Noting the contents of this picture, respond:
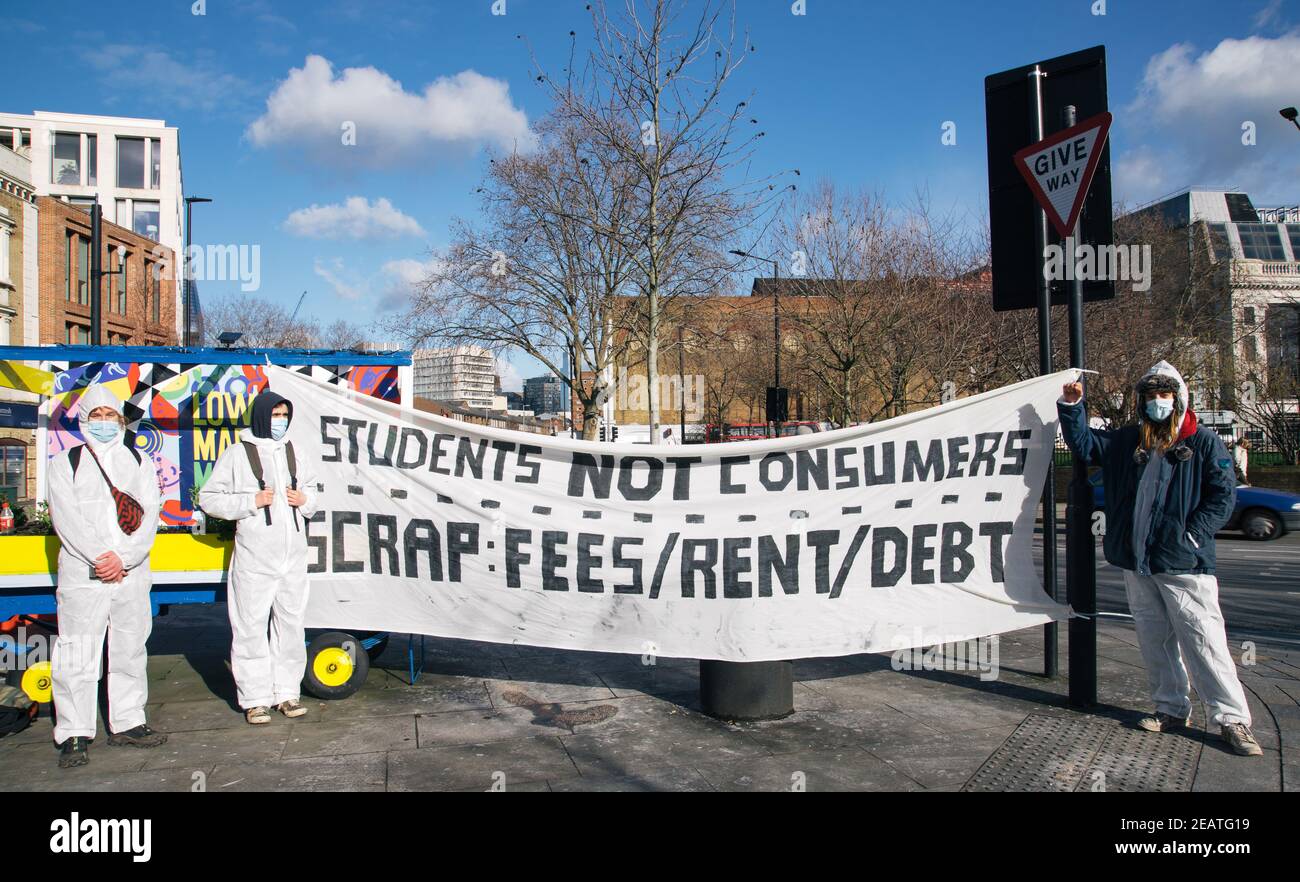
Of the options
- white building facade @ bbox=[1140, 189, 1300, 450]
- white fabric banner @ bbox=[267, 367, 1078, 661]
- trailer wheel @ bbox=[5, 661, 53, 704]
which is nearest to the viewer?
white fabric banner @ bbox=[267, 367, 1078, 661]

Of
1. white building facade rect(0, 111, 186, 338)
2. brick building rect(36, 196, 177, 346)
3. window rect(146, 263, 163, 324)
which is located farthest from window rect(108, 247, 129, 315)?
white building facade rect(0, 111, 186, 338)

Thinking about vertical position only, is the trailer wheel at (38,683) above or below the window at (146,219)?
below

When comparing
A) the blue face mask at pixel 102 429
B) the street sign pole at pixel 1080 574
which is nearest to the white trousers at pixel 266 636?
the blue face mask at pixel 102 429

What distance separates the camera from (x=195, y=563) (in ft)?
19.6

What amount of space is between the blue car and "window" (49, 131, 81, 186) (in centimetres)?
7489

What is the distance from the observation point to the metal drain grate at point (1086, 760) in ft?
14.9

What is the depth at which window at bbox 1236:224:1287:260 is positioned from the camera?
207 ft

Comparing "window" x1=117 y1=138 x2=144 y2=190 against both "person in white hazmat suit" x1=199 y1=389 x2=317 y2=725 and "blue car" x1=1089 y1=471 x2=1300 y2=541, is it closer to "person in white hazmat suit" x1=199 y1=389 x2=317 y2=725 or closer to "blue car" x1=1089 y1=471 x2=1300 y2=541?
"blue car" x1=1089 y1=471 x2=1300 y2=541

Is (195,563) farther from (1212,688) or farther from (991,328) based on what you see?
(991,328)

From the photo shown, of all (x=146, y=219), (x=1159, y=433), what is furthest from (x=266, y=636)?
(x=146, y=219)

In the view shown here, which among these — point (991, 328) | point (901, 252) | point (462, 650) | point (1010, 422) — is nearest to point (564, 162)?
point (901, 252)

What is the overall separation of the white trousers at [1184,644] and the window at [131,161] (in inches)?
3091

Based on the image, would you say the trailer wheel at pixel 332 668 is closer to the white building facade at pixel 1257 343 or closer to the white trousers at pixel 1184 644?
the white trousers at pixel 1184 644

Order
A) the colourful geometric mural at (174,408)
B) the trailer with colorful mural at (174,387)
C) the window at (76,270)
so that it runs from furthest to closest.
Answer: the window at (76,270), the colourful geometric mural at (174,408), the trailer with colorful mural at (174,387)
